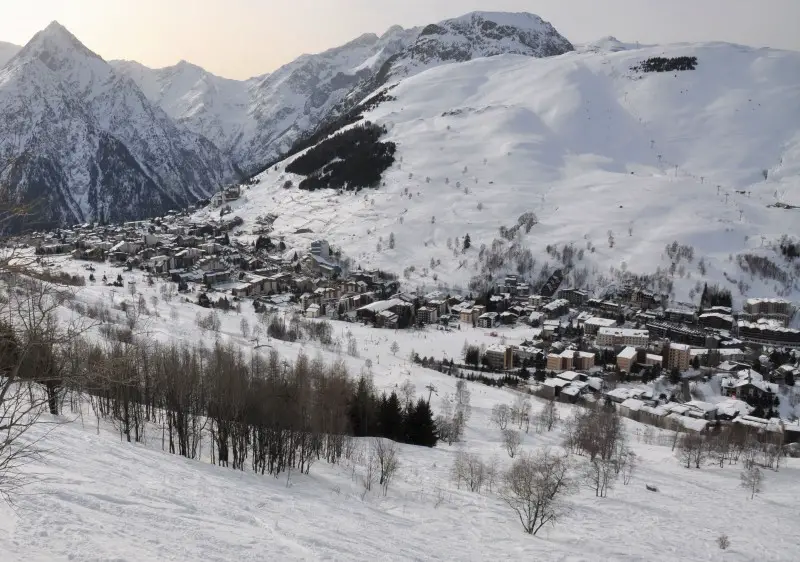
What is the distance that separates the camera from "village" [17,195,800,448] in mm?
56781

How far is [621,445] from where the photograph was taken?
119 feet

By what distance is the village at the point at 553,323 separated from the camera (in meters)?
56.8

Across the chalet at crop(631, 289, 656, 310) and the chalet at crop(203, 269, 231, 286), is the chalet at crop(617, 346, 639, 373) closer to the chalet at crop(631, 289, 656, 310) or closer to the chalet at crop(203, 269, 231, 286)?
the chalet at crop(631, 289, 656, 310)

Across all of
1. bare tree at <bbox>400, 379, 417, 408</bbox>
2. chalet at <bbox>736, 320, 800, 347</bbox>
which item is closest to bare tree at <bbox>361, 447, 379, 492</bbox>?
bare tree at <bbox>400, 379, 417, 408</bbox>

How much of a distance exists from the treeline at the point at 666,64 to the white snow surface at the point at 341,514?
176 metres

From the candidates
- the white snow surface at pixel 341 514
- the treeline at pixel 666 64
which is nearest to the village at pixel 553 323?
the white snow surface at pixel 341 514

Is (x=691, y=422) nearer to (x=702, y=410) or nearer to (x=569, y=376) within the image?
(x=702, y=410)

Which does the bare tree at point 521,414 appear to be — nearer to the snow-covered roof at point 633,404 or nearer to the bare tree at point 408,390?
the bare tree at point 408,390

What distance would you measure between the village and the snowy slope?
8.32 meters

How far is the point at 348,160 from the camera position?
502 feet

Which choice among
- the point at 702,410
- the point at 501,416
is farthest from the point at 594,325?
the point at 501,416

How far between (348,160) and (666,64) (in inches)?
4618

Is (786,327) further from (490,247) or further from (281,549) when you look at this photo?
(281,549)

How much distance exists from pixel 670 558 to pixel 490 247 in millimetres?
90088
